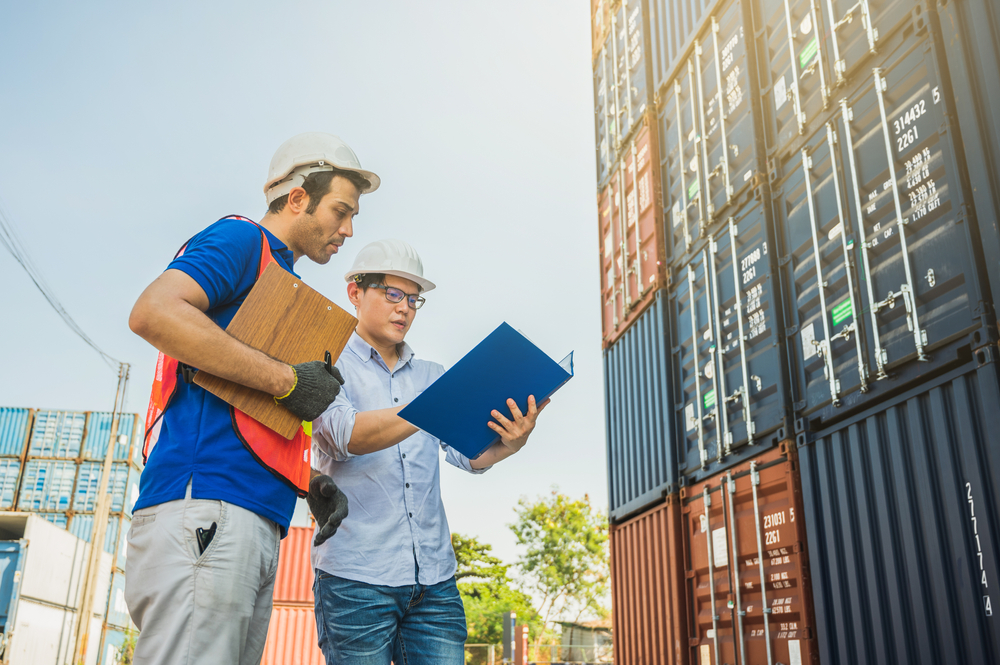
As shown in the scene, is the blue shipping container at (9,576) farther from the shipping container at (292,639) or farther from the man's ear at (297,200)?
the man's ear at (297,200)

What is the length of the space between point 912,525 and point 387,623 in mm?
3271

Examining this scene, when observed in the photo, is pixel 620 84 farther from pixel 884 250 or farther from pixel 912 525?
pixel 912 525

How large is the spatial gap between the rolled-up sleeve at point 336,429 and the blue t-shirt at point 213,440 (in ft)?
1.29

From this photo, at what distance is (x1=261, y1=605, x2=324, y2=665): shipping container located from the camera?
1759 cm

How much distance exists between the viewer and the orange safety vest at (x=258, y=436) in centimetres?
186

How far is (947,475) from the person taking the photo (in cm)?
395

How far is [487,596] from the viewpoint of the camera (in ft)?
111

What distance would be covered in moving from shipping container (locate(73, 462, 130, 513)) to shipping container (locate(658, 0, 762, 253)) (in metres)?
23.9

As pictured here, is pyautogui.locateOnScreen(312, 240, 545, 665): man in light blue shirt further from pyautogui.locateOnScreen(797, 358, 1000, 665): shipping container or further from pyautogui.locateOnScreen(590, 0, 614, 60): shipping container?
pyautogui.locateOnScreen(590, 0, 614, 60): shipping container

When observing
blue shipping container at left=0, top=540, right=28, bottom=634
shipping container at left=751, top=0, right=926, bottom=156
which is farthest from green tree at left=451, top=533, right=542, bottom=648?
shipping container at left=751, top=0, right=926, bottom=156

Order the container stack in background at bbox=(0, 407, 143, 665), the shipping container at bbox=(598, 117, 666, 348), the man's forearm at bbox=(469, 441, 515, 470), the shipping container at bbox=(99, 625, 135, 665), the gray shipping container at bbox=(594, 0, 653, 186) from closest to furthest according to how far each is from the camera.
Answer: the man's forearm at bbox=(469, 441, 515, 470) → the shipping container at bbox=(598, 117, 666, 348) → the gray shipping container at bbox=(594, 0, 653, 186) → the shipping container at bbox=(99, 625, 135, 665) → the container stack in background at bbox=(0, 407, 143, 665)

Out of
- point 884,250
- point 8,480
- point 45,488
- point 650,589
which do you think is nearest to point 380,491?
point 884,250

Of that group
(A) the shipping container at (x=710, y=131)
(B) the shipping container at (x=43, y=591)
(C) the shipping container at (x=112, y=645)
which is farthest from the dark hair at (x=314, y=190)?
(C) the shipping container at (x=112, y=645)

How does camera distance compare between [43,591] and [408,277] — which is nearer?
[408,277]
